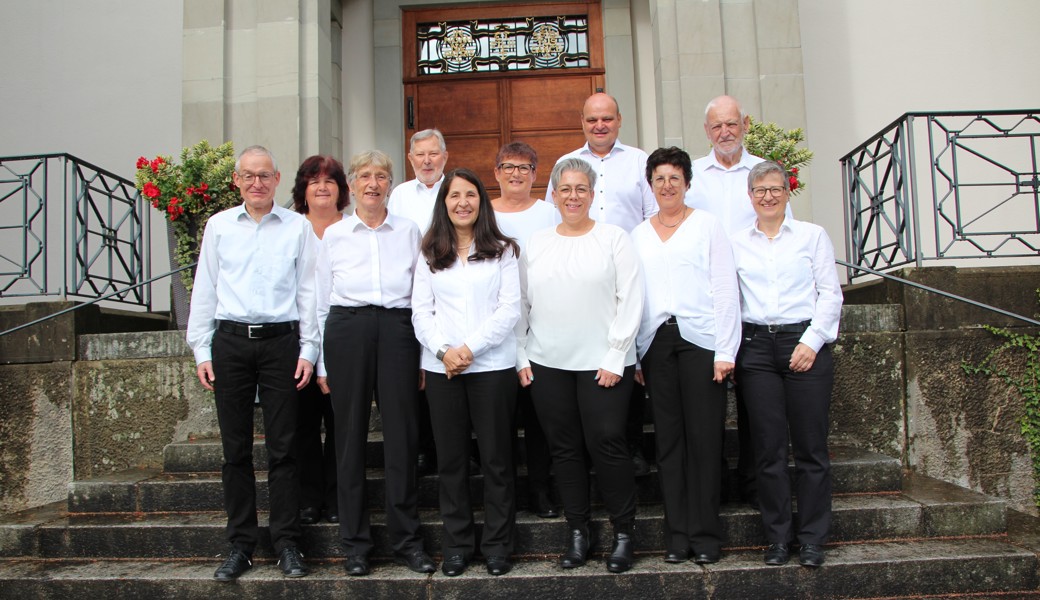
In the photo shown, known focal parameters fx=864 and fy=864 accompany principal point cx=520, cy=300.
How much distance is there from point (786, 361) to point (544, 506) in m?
1.26

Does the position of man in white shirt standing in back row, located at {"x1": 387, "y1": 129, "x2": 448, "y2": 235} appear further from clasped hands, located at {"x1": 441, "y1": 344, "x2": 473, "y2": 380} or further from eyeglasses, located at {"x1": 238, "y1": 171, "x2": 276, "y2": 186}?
clasped hands, located at {"x1": 441, "y1": 344, "x2": 473, "y2": 380}

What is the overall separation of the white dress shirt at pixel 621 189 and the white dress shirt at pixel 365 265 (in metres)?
0.92

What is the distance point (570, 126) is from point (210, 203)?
3.55 meters

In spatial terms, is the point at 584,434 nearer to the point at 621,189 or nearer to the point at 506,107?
the point at 621,189

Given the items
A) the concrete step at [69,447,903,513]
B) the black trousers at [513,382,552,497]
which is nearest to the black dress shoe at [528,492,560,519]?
the black trousers at [513,382,552,497]

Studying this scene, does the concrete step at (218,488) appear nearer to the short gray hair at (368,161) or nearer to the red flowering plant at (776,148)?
the short gray hair at (368,161)

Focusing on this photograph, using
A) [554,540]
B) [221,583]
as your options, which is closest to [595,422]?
[554,540]

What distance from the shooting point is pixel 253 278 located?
3.69 metres

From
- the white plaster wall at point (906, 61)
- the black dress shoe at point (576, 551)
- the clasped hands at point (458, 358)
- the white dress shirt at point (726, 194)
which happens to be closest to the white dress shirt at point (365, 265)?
the clasped hands at point (458, 358)

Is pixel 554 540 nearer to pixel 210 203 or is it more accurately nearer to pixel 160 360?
pixel 160 360

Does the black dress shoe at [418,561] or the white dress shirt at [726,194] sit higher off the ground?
Result: the white dress shirt at [726,194]

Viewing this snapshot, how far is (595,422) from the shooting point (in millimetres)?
3561

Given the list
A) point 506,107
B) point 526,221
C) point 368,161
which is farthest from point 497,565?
point 506,107

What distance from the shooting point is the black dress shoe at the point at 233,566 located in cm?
361
